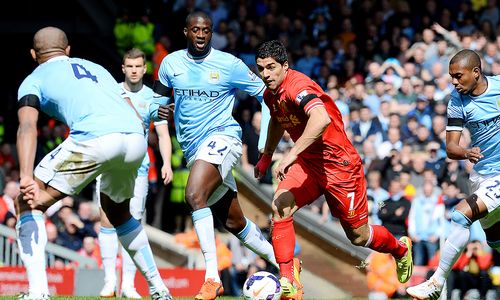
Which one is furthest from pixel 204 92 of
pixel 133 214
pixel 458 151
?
pixel 458 151

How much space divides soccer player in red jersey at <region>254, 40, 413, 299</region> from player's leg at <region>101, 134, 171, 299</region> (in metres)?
1.21

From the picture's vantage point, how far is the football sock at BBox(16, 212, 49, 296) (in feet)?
29.9

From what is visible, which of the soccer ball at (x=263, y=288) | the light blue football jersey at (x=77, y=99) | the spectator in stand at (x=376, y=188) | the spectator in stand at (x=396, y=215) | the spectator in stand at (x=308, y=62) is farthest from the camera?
the spectator in stand at (x=308, y=62)

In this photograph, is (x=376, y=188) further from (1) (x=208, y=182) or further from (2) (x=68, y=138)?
(2) (x=68, y=138)

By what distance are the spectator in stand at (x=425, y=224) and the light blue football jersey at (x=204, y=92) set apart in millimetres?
6410

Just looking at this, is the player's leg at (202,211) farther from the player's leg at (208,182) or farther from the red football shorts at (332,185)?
the red football shorts at (332,185)

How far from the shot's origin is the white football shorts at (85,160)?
927 cm

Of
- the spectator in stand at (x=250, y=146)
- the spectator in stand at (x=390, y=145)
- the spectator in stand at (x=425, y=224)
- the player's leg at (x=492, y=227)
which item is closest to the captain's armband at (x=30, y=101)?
the player's leg at (x=492, y=227)

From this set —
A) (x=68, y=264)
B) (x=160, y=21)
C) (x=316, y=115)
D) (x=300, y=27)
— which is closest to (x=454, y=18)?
(x=300, y=27)

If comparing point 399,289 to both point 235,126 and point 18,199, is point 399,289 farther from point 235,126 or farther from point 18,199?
point 18,199

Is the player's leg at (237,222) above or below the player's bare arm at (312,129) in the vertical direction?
below

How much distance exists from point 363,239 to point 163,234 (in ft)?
30.2

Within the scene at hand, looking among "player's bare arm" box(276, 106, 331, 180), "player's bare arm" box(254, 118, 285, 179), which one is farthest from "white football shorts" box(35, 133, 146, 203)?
"player's bare arm" box(254, 118, 285, 179)

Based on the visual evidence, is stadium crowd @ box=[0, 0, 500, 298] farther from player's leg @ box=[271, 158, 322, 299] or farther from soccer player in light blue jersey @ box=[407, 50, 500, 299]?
player's leg @ box=[271, 158, 322, 299]
